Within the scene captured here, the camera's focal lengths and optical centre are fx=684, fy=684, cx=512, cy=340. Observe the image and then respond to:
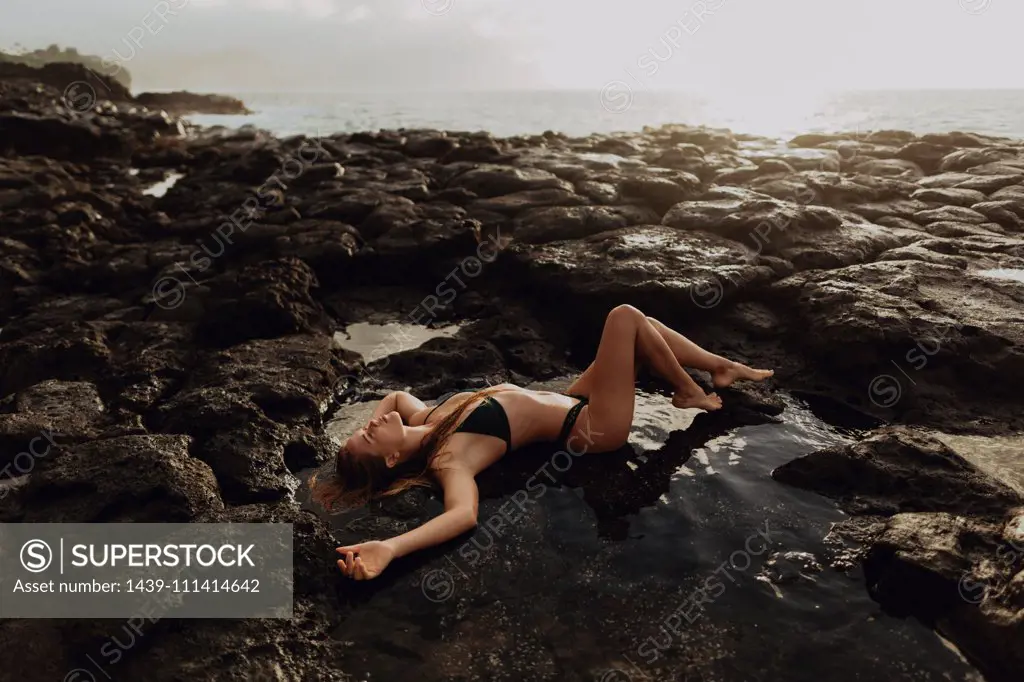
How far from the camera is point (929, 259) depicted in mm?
9773

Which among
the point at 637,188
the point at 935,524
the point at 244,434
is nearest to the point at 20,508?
the point at 244,434

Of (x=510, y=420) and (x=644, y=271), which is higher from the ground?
(x=644, y=271)

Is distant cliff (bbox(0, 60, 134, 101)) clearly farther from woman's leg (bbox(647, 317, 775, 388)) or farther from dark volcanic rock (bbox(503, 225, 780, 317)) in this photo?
woman's leg (bbox(647, 317, 775, 388))

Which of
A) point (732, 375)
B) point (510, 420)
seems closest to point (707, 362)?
point (732, 375)

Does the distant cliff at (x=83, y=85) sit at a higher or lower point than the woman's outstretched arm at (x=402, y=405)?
higher

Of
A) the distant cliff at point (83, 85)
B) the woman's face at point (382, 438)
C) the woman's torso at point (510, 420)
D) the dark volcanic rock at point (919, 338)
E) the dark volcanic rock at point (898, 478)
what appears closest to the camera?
the dark volcanic rock at point (898, 478)

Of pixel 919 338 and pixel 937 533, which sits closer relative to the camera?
pixel 937 533

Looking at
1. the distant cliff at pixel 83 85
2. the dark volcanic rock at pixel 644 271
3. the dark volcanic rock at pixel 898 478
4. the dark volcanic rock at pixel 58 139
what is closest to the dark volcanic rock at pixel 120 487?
the dark volcanic rock at pixel 898 478

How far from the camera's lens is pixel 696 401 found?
22.0 feet

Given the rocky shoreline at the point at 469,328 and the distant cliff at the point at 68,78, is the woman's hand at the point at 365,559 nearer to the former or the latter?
the rocky shoreline at the point at 469,328

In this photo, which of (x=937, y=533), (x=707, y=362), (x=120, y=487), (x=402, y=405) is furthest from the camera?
(x=707, y=362)

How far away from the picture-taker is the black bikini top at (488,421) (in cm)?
569

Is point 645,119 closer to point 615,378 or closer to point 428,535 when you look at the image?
point 615,378

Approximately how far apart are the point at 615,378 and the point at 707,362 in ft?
4.02
